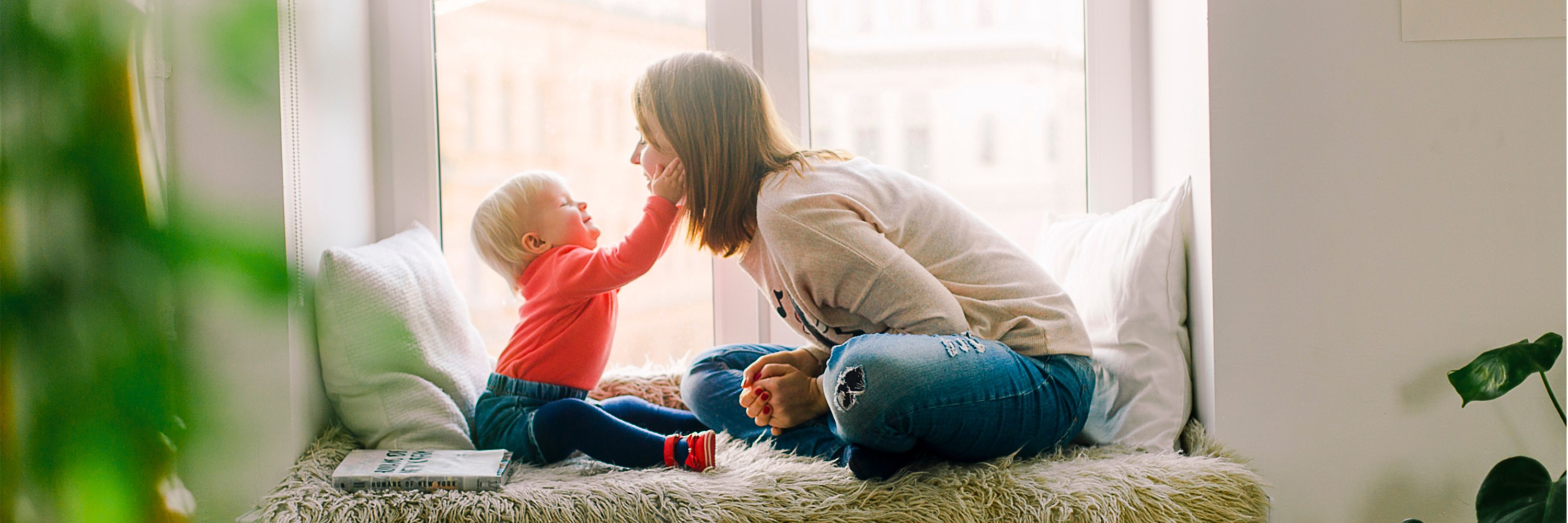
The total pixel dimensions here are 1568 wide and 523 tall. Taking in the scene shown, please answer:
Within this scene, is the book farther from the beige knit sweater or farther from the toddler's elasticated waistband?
the beige knit sweater

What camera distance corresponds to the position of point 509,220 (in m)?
1.41

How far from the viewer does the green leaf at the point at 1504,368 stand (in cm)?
105

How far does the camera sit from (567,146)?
5.42 ft

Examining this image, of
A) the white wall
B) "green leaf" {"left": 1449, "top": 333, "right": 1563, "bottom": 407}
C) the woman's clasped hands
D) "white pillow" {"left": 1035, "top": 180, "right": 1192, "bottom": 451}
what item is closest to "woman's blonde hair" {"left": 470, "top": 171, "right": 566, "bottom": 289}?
the woman's clasped hands

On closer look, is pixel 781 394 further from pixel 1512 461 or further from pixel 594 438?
pixel 1512 461

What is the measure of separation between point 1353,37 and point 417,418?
1363 mm

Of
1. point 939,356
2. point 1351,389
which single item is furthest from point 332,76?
point 1351,389

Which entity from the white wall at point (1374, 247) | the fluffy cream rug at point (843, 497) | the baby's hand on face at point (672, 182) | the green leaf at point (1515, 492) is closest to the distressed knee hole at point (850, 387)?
the fluffy cream rug at point (843, 497)

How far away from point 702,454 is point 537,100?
785 mm

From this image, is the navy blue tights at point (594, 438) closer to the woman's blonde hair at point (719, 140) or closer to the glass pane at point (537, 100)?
the woman's blonde hair at point (719, 140)

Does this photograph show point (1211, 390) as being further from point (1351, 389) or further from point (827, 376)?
point (827, 376)

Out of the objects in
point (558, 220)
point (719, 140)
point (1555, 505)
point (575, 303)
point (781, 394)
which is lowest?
point (1555, 505)

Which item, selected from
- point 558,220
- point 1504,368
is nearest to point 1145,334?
point 1504,368

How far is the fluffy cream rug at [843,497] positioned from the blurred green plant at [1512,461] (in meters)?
0.24
